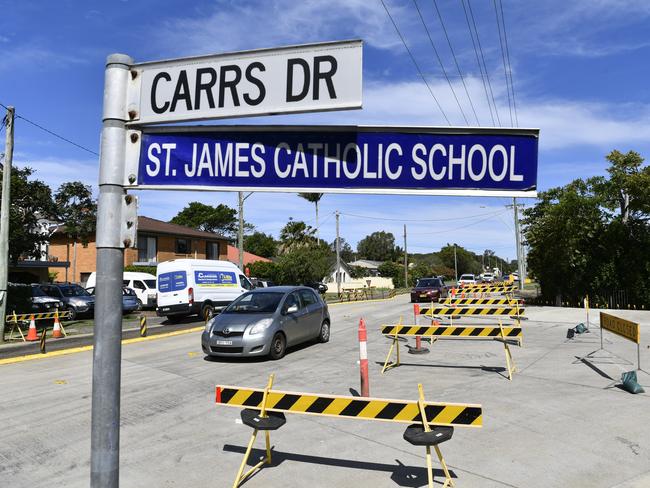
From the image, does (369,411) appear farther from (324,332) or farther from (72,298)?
(72,298)

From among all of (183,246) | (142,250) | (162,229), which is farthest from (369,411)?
(183,246)

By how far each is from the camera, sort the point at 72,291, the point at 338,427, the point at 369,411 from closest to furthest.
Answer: the point at 369,411 < the point at 338,427 < the point at 72,291

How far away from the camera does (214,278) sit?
21609 mm

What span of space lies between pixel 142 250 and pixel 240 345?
101 ft

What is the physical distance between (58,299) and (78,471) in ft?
62.2

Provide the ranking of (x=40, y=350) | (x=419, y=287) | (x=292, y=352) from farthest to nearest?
(x=419, y=287) < (x=40, y=350) < (x=292, y=352)

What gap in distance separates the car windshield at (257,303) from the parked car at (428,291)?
744 inches

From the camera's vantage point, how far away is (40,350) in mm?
13656

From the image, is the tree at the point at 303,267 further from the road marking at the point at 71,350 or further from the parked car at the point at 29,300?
the road marking at the point at 71,350

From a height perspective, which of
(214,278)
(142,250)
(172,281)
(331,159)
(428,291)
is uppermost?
(142,250)

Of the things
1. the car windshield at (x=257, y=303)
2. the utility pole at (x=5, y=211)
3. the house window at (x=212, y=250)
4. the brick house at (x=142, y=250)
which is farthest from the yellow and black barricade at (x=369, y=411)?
the house window at (x=212, y=250)

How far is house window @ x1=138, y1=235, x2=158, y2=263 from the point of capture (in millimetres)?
39156

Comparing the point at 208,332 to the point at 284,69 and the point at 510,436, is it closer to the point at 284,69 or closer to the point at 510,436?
the point at 510,436

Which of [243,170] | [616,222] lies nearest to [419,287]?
[616,222]
